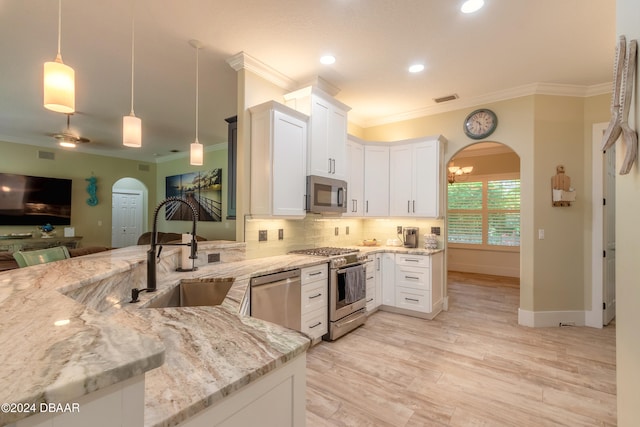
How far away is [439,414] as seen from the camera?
2061mm

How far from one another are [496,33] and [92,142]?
7.73m

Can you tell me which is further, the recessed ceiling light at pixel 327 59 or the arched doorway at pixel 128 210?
the arched doorway at pixel 128 210

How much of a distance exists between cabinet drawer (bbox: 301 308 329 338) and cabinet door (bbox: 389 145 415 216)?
6.65 ft

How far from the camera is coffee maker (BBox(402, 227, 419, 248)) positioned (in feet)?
14.4

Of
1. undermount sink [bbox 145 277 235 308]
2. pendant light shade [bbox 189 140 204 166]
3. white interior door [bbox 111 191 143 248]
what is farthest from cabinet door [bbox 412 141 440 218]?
white interior door [bbox 111 191 143 248]

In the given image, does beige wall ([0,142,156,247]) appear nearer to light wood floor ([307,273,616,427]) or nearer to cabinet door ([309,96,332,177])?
cabinet door ([309,96,332,177])

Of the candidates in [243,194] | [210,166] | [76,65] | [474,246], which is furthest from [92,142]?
[474,246]

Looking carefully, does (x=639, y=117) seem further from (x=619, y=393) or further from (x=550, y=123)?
(x=550, y=123)

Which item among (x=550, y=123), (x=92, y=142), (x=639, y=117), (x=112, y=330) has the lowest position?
(x=112, y=330)

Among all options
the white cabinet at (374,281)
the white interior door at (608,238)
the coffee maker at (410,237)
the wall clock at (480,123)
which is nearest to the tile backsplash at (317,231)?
the coffee maker at (410,237)

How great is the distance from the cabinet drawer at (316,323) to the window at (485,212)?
5069mm

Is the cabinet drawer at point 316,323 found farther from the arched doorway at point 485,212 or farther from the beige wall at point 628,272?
the arched doorway at point 485,212

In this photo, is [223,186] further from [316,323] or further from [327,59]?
[316,323]

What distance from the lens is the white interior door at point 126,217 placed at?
8.48m
